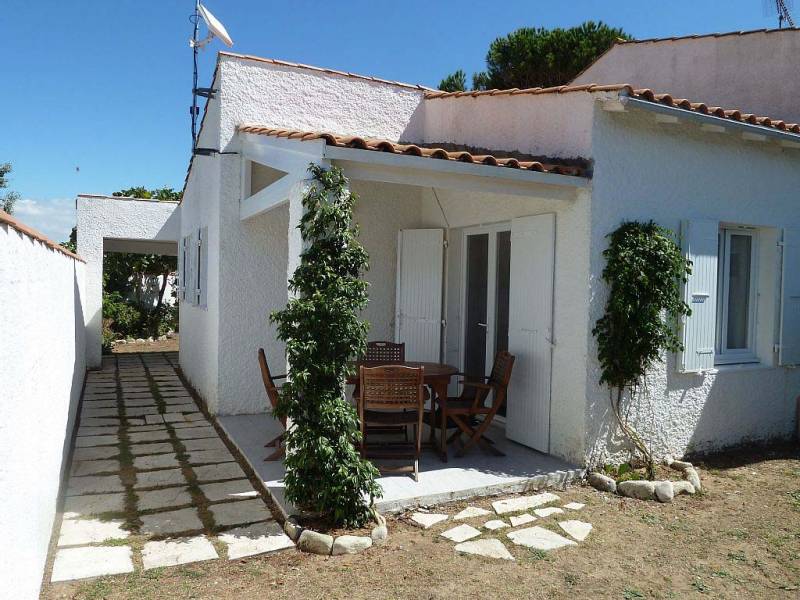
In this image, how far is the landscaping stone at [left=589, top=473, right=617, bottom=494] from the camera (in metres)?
5.93

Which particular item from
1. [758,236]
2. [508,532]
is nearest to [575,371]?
[508,532]

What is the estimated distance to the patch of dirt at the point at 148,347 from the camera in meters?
18.3

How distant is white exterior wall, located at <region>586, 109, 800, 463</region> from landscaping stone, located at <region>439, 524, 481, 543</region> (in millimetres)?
1850

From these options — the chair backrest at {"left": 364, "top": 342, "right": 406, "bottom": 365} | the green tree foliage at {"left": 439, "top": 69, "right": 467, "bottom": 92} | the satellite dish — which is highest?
the green tree foliage at {"left": 439, "top": 69, "right": 467, "bottom": 92}

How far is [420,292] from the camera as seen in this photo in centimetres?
867

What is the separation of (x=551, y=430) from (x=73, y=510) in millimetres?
4655

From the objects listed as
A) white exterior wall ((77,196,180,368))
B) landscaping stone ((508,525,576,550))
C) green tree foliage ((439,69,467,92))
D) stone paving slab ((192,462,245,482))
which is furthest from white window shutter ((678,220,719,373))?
green tree foliage ((439,69,467,92))

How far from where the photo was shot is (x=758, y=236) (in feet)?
24.9

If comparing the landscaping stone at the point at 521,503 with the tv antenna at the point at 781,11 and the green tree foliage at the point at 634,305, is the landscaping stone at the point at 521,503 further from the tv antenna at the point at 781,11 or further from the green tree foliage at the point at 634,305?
the tv antenna at the point at 781,11

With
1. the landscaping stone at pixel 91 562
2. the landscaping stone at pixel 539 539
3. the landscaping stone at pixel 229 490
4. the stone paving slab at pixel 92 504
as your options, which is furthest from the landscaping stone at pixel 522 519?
Answer: the stone paving slab at pixel 92 504

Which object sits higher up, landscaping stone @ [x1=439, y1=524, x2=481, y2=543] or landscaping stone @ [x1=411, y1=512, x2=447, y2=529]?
landscaping stone @ [x1=411, y1=512, x2=447, y2=529]

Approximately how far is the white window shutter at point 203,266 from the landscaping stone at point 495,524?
626 centimetres

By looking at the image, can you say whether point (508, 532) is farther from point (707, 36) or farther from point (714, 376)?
point (707, 36)

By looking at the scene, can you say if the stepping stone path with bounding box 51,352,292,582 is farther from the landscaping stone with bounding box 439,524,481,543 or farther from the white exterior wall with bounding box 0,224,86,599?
the landscaping stone with bounding box 439,524,481,543
